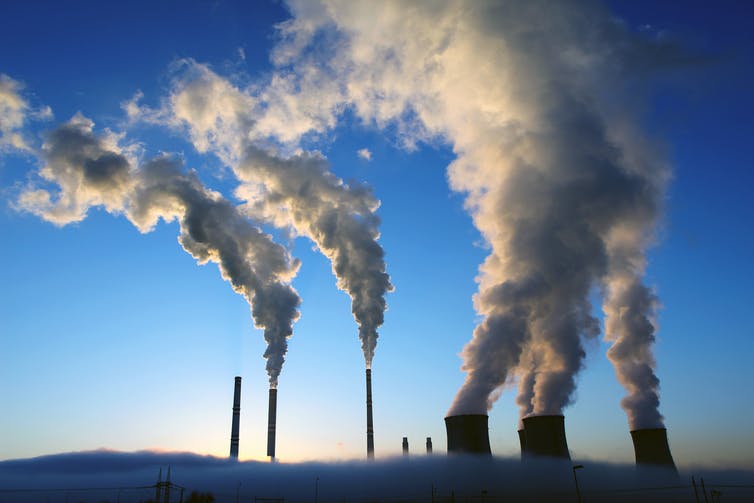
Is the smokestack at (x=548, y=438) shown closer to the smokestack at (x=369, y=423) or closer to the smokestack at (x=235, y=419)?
the smokestack at (x=369, y=423)

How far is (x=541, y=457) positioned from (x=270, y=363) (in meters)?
22.2

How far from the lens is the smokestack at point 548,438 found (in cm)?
3525

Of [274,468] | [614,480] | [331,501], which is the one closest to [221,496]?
[274,468]

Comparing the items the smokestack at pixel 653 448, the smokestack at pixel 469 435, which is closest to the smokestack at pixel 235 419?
the smokestack at pixel 469 435

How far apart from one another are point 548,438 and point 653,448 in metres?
8.15

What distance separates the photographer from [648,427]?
127ft

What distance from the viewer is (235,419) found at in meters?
44.0

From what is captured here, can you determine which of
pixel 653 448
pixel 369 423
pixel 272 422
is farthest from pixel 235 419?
pixel 653 448

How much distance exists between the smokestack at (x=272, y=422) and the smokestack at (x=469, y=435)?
15244mm

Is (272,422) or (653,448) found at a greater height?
(272,422)

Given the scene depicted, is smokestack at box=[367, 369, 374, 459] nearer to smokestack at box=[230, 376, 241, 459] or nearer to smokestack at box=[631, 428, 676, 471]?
smokestack at box=[230, 376, 241, 459]

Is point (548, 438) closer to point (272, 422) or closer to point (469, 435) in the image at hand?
point (469, 435)

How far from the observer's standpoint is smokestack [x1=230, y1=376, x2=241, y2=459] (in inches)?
1709

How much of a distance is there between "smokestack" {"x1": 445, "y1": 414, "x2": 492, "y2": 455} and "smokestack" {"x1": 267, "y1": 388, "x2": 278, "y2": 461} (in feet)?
50.0
